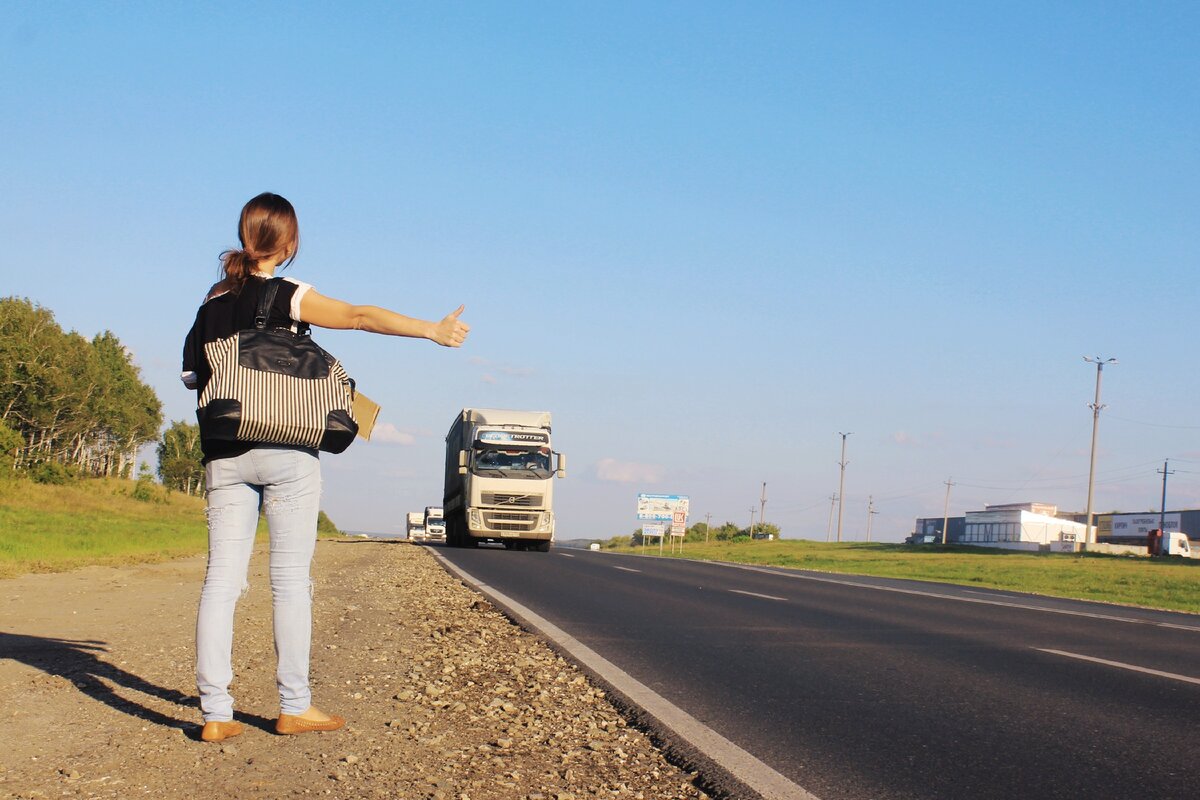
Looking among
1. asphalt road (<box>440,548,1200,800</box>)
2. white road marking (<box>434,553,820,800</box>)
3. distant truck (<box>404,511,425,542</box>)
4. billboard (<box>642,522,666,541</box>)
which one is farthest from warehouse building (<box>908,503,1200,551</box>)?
white road marking (<box>434,553,820,800</box>)

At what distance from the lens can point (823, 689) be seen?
696cm

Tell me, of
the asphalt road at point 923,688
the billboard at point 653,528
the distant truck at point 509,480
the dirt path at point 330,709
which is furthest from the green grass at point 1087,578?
the billboard at point 653,528

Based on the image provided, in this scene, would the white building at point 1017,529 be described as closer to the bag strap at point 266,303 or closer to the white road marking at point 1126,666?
the white road marking at point 1126,666

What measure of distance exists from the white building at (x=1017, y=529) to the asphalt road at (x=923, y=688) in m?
99.9

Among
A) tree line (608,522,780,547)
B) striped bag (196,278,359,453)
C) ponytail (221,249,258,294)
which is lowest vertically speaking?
tree line (608,522,780,547)

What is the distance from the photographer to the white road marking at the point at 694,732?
432 cm

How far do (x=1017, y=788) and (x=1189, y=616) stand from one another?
47.8 feet

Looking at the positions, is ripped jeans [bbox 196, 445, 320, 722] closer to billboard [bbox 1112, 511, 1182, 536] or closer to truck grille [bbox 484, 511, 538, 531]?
truck grille [bbox 484, 511, 538, 531]

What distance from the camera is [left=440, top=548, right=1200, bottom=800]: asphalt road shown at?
15.7 ft

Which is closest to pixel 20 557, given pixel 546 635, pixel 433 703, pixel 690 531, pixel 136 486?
pixel 546 635

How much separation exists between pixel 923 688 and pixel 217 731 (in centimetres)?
460

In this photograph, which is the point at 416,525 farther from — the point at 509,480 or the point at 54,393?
the point at 509,480

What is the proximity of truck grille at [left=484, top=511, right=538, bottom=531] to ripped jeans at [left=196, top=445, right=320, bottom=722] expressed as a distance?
2908cm

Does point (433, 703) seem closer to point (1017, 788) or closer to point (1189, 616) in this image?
point (1017, 788)
